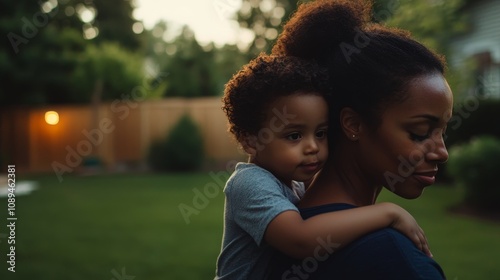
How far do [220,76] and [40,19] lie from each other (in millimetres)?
14444

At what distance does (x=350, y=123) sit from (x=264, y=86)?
0.90 ft

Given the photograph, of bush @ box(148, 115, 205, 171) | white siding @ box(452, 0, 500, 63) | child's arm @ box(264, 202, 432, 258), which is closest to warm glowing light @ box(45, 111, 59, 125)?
bush @ box(148, 115, 205, 171)

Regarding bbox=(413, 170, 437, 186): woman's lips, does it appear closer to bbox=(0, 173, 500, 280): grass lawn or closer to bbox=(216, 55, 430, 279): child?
bbox=(216, 55, 430, 279): child

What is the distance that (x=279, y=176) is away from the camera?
1.83 metres

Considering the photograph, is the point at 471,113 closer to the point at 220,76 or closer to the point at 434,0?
the point at 434,0

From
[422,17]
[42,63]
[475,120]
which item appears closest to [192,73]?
[42,63]

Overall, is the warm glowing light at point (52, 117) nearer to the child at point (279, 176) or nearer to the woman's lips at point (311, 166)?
the child at point (279, 176)

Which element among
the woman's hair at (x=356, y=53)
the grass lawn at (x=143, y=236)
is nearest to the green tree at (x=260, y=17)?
the grass lawn at (x=143, y=236)

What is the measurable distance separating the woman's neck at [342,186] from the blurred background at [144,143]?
50 centimetres

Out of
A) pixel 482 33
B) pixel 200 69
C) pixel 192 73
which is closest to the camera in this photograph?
pixel 482 33

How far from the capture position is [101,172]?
2200 centimetres

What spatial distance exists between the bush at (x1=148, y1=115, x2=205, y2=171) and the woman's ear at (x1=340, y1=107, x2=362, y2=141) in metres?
20.0

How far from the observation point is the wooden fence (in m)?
23.2

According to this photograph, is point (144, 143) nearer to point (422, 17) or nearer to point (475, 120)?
point (475, 120)
